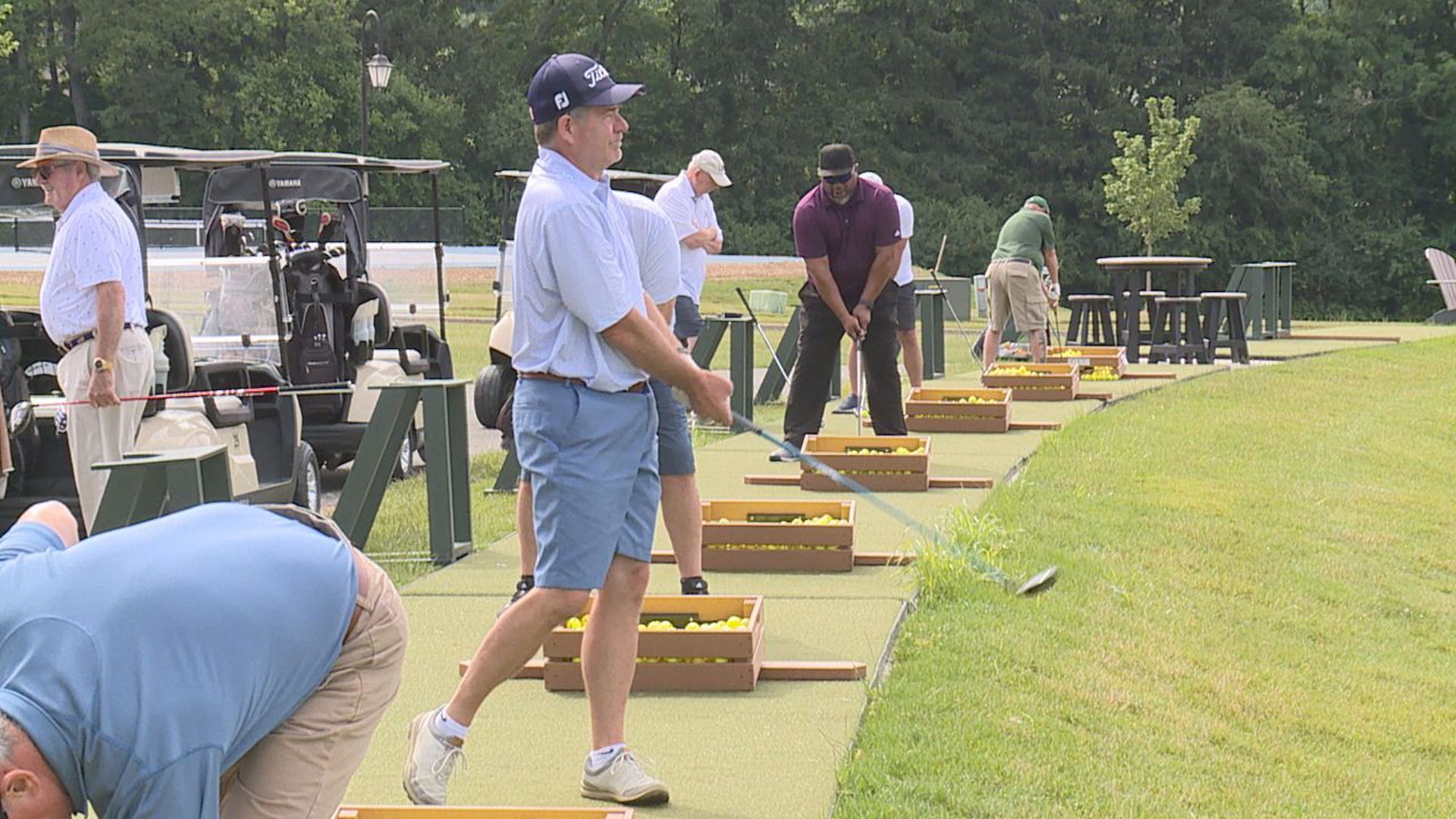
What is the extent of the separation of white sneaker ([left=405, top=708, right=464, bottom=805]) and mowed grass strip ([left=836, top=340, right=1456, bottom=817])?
3.37 ft

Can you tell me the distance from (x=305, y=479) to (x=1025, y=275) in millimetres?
8697

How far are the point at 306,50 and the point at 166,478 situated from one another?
180ft

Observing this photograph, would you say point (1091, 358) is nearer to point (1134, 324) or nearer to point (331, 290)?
point (1134, 324)

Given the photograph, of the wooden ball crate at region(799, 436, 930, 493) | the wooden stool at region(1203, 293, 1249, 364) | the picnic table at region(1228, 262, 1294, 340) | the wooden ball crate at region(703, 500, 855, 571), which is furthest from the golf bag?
the picnic table at region(1228, 262, 1294, 340)

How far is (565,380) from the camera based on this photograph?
17.0 feet

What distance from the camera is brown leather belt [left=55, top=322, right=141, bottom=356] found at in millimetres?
8758

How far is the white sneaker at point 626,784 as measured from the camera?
17.1 ft

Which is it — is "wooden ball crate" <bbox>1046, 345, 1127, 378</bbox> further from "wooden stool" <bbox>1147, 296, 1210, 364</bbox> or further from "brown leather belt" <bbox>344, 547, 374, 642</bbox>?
"brown leather belt" <bbox>344, 547, 374, 642</bbox>

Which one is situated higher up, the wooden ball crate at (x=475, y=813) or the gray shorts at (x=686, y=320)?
the gray shorts at (x=686, y=320)

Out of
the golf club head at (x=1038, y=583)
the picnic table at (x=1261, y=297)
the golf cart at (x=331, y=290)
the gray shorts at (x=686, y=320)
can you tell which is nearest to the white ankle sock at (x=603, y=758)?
the golf club head at (x=1038, y=583)

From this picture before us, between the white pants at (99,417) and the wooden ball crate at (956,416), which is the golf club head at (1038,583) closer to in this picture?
the white pants at (99,417)

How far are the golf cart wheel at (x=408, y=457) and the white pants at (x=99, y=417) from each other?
366cm

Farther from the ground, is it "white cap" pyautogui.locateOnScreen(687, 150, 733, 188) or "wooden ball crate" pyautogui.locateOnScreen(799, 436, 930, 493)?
"white cap" pyautogui.locateOnScreen(687, 150, 733, 188)

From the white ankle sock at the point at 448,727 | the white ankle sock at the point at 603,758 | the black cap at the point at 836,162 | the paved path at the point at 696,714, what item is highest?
the black cap at the point at 836,162
